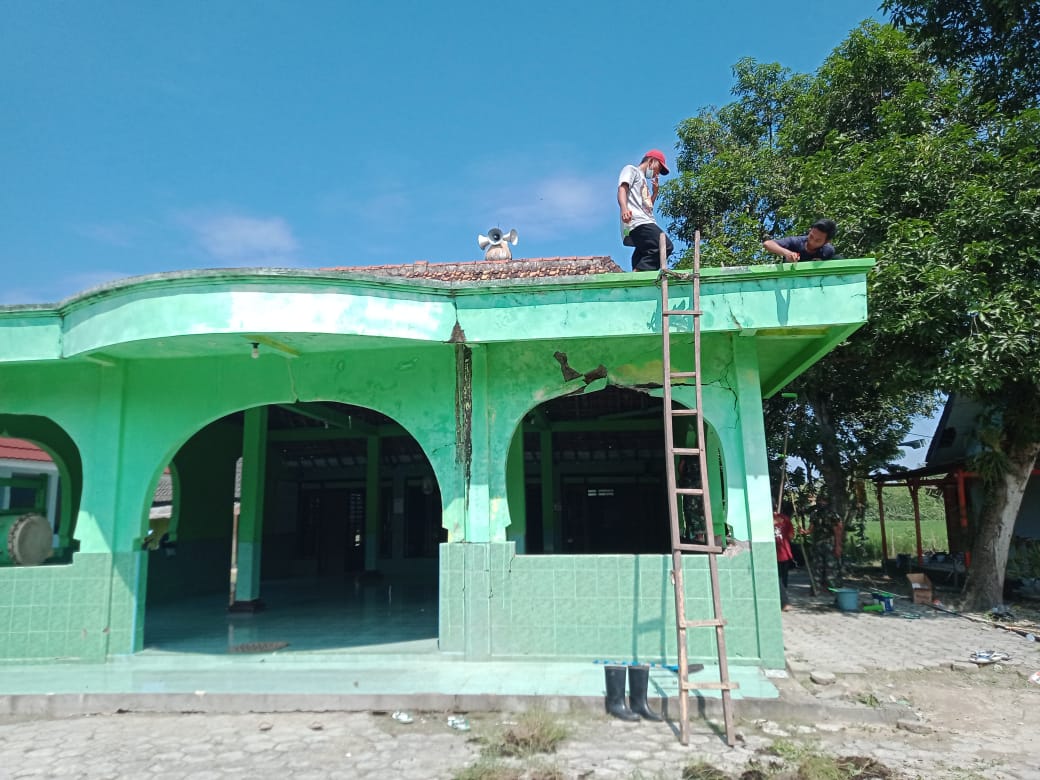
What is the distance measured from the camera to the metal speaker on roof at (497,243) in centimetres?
1338

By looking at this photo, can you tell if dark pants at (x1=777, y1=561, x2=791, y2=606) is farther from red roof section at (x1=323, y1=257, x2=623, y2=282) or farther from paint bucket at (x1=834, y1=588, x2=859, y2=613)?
red roof section at (x1=323, y1=257, x2=623, y2=282)

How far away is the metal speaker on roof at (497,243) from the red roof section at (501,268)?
7.9 inches

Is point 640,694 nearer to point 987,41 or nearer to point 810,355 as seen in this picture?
point 810,355

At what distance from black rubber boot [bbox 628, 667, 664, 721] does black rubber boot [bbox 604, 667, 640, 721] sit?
6cm

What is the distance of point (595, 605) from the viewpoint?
7.26 m

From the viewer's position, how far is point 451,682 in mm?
6453

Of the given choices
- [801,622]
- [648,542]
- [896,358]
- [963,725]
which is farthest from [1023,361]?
[648,542]

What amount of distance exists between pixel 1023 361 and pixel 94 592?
11222 mm

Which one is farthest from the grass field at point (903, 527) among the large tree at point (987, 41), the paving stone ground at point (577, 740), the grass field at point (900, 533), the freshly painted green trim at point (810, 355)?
the paving stone ground at point (577, 740)

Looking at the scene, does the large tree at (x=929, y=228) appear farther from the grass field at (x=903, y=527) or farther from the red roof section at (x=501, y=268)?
the grass field at (x=903, y=527)

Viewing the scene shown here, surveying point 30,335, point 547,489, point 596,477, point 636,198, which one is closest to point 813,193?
point 636,198

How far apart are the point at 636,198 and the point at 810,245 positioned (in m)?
1.76

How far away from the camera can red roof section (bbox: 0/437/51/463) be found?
16.5 m

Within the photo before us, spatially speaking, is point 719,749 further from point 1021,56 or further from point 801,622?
point 1021,56
